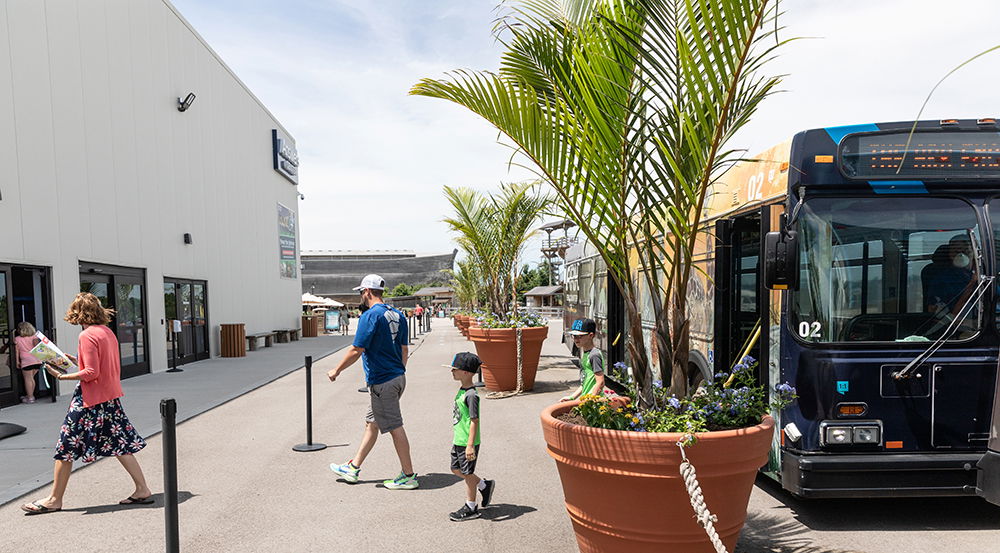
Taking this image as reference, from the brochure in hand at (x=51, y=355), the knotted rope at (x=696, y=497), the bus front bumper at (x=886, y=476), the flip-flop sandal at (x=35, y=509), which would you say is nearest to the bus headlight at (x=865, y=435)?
the bus front bumper at (x=886, y=476)

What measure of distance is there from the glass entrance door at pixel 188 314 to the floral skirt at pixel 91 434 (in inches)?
477

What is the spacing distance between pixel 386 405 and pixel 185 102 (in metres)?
15.0

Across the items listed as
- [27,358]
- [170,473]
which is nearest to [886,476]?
[170,473]

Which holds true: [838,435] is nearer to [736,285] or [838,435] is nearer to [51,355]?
[736,285]

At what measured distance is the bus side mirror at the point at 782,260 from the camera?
3943 millimetres

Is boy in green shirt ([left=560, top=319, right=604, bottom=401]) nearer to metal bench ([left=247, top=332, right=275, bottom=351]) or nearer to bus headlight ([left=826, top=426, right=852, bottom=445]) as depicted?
bus headlight ([left=826, top=426, right=852, bottom=445])

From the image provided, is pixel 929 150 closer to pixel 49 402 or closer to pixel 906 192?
pixel 906 192

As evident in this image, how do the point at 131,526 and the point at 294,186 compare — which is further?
the point at 294,186

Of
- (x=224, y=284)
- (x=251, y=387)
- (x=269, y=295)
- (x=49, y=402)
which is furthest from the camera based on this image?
(x=269, y=295)

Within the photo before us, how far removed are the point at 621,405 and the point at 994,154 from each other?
326 cm

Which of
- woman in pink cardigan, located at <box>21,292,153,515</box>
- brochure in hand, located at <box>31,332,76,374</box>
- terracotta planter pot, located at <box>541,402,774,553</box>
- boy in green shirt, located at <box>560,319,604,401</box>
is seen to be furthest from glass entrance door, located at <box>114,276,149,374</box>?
terracotta planter pot, located at <box>541,402,774,553</box>

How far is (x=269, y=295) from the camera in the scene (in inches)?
1021

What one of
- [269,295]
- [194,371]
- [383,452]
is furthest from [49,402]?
[269,295]

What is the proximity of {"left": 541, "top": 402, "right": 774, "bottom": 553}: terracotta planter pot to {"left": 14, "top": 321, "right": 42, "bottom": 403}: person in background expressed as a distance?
10.3 meters
